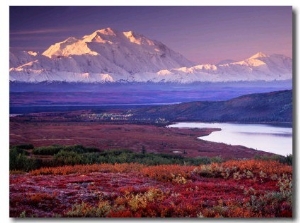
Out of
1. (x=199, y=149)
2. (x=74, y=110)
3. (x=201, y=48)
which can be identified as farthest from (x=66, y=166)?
(x=201, y=48)

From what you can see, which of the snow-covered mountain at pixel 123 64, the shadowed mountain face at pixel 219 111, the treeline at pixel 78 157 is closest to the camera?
the treeline at pixel 78 157

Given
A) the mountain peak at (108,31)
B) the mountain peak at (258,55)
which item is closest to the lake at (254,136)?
the mountain peak at (258,55)

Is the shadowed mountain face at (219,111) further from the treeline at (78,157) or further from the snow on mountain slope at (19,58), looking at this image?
the snow on mountain slope at (19,58)

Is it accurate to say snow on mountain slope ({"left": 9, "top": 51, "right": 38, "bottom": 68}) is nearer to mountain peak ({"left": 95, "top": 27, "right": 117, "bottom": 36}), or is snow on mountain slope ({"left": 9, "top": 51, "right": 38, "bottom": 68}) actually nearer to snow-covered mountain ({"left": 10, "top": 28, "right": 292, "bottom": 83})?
snow-covered mountain ({"left": 10, "top": 28, "right": 292, "bottom": 83})

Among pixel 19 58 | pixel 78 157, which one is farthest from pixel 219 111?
pixel 19 58

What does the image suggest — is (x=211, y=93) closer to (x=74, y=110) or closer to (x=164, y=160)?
(x=164, y=160)
